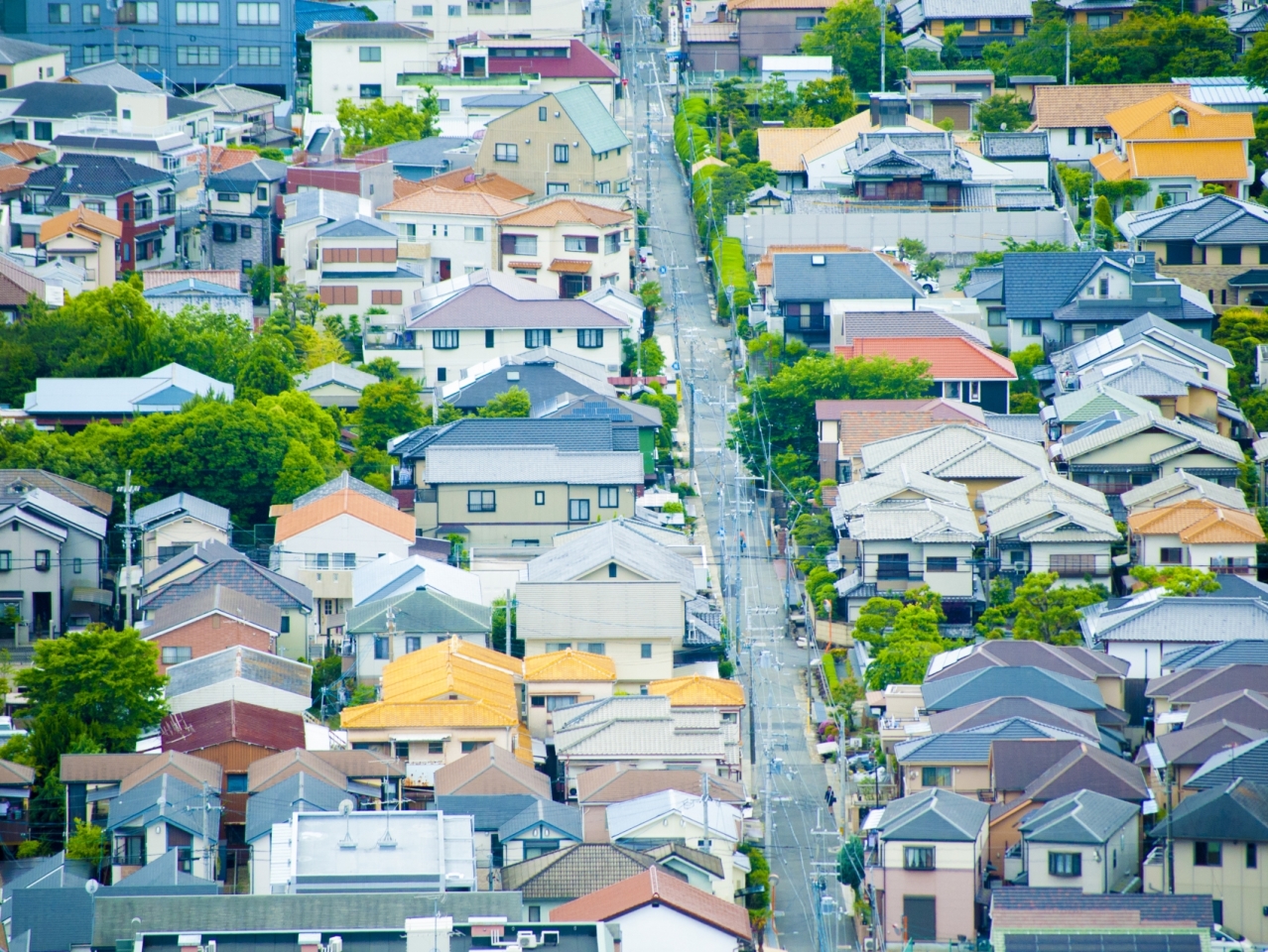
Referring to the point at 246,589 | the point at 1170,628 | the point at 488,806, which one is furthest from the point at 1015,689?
the point at 246,589

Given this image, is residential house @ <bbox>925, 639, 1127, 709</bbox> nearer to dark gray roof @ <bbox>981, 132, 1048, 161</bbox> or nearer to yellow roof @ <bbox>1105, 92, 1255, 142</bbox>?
yellow roof @ <bbox>1105, 92, 1255, 142</bbox>

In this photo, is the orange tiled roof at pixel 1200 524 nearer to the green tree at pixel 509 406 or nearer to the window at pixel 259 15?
the green tree at pixel 509 406

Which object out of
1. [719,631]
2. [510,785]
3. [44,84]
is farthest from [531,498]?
[44,84]

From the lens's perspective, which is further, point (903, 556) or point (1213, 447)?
point (1213, 447)

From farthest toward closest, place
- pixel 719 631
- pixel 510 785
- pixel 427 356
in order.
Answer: pixel 427 356, pixel 719 631, pixel 510 785

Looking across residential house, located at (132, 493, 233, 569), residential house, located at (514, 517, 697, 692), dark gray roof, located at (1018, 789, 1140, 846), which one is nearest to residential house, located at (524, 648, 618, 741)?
residential house, located at (514, 517, 697, 692)

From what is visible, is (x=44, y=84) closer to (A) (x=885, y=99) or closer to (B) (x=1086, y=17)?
(A) (x=885, y=99)

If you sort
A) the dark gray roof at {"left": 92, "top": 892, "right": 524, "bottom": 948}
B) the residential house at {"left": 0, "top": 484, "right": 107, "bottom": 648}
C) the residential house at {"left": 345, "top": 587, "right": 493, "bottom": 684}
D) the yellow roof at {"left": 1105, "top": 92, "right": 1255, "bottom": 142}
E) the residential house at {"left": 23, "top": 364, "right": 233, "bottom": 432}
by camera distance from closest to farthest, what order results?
the dark gray roof at {"left": 92, "top": 892, "right": 524, "bottom": 948} → the residential house at {"left": 345, "top": 587, "right": 493, "bottom": 684} → the residential house at {"left": 0, "top": 484, "right": 107, "bottom": 648} → the residential house at {"left": 23, "top": 364, "right": 233, "bottom": 432} → the yellow roof at {"left": 1105, "top": 92, "right": 1255, "bottom": 142}
